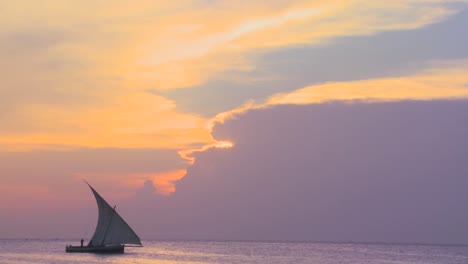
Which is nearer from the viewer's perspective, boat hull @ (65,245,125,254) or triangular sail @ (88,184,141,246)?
triangular sail @ (88,184,141,246)

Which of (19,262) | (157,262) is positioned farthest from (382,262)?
(19,262)

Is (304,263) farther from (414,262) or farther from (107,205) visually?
(107,205)

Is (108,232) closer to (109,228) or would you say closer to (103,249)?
(109,228)

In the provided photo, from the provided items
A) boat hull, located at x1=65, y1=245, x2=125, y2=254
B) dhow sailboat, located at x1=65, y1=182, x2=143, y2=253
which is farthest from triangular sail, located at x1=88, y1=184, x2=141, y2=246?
boat hull, located at x1=65, y1=245, x2=125, y2=254

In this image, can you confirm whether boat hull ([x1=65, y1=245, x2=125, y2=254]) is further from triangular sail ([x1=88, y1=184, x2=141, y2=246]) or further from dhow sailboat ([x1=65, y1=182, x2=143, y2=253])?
triangular sail ([x1=88, y1=184, x2=141, y2=246])

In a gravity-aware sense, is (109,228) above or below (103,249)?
above

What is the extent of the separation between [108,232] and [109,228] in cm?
69

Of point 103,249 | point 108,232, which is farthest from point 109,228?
point 103,249

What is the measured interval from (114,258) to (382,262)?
47.0m

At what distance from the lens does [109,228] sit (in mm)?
109000

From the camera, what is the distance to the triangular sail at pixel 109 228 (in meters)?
107

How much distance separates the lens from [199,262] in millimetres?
112750

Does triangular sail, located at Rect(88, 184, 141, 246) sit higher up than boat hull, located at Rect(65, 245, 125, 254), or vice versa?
triangular sail, located at Rect(88, 184, 141, 246)

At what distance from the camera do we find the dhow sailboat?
10746 centimetres
